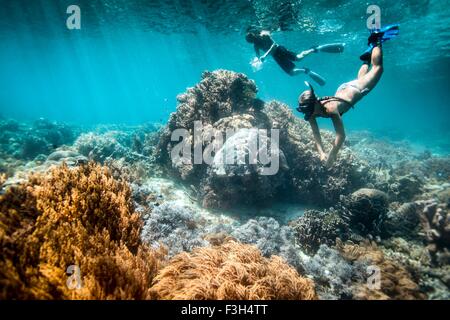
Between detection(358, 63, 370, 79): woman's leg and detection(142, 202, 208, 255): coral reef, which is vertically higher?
detection(358, 63, 370, 79): woman's leg

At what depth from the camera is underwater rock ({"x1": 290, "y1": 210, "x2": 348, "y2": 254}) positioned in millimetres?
7098

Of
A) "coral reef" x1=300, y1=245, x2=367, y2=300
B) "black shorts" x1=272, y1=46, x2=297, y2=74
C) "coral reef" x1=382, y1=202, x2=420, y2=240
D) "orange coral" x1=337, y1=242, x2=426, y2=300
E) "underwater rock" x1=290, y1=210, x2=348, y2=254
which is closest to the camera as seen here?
"orange coral" x1=337, y1=242, x2=426, y2=300

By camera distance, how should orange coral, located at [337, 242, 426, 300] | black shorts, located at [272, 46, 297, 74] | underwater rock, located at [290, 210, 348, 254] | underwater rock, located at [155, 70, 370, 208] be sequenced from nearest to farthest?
orange coral, located at [337, 242, 426, 300], underwater rock, located at [290, 210, 348, 254], underwater rock, located at [155, 70, 370, 208], black shorts, located at [272, 46, 297, 74]

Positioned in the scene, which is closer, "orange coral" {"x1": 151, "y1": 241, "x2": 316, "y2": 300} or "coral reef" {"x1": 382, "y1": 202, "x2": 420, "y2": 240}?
"orange coral" {"x1": 151, "y1": 241, "x2": 316, "y2": 300}

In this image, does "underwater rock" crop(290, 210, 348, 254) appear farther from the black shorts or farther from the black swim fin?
the black shorts

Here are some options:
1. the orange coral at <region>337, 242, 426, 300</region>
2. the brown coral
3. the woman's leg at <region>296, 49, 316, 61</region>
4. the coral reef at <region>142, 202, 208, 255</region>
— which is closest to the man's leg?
the orange coral at <region>337, 242, 426, 300</region>

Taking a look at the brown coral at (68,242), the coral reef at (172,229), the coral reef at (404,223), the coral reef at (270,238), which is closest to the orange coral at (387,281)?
the coral reef at (270,238)

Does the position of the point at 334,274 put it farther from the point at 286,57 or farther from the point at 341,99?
the point at 286,57

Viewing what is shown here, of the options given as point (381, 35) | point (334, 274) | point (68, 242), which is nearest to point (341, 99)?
point (381, 35)

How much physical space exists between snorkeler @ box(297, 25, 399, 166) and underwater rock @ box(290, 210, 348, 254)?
2.16 meters

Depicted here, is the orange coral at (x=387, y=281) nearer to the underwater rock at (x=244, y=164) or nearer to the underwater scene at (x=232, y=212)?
the underwater scene at (x=232, y=212)

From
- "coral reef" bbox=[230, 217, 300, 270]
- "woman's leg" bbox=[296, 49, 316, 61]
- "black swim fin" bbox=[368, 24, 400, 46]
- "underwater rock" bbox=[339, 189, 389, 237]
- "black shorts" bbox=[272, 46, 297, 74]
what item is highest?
"black shorts" bbox=[272, 46, 297, 74]

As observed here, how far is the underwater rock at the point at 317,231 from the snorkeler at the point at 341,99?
84.9 inches

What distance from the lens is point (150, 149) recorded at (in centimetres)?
1480
